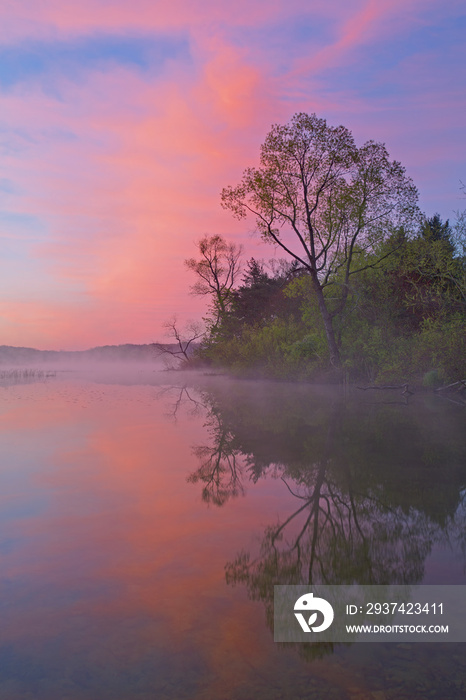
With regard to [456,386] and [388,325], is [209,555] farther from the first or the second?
[388,325]

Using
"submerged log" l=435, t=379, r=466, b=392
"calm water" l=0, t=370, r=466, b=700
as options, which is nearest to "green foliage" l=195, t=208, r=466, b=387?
"submerged log" l=435, t=379, r=466, b=392

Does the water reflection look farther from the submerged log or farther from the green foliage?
the green foliage

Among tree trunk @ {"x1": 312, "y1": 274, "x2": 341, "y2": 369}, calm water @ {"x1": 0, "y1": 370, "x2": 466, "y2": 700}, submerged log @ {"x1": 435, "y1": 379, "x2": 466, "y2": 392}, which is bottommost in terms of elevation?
calm water @ {"x1": 0, "y1": 370, "x2": 466, "y2": 700}

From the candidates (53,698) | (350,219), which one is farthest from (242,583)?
(350,219)

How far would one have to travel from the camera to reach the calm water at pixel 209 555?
10.6 feet

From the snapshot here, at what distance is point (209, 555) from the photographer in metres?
5.20

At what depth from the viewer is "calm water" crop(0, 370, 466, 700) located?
10.6 ft

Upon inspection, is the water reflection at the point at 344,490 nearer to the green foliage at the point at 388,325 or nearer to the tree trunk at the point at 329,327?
the green foliage at the point at 388,325

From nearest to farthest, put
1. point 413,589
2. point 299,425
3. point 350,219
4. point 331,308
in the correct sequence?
point 413,589
point 299,425
point 350,219
point 331,308

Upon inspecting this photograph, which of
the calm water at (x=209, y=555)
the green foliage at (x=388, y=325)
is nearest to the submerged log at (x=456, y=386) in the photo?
the green foliage at (x=388, y=325)

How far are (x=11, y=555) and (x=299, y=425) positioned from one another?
10795 mm

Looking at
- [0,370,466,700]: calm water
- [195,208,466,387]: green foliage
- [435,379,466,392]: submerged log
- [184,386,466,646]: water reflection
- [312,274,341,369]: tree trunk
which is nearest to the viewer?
[0,370,466,700]: calm water

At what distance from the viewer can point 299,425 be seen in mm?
15031

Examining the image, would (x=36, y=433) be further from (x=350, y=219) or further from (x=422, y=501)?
(x=350, y=219)
